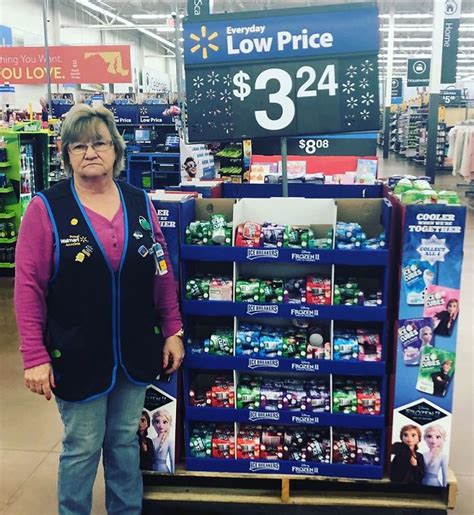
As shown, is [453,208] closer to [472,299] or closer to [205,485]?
[205,485]

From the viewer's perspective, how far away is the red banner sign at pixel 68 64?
15430 millimetres

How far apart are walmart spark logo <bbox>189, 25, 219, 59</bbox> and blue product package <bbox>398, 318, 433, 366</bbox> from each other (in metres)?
1.39

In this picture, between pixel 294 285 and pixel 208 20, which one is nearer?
pixel 294 285

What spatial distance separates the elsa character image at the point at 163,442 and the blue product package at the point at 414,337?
3.23 ft

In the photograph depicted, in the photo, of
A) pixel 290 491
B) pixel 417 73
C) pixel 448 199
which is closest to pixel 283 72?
pixel 448 199

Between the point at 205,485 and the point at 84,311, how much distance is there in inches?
41.1

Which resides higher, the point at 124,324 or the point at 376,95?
the point at 376,95

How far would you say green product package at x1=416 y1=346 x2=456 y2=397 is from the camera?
7.64ft

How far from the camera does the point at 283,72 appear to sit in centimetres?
258

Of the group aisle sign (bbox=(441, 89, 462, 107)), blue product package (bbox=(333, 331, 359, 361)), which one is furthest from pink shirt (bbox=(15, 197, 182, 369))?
aisle sign (bbox=(441, 89, 462, 107))

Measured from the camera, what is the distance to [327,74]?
101 inches

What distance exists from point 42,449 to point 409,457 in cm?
185

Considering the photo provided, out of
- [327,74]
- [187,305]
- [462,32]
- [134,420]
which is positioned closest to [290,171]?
[327,74]

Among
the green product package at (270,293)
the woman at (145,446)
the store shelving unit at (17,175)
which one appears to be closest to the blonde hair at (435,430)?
the green product package at (270,293)
